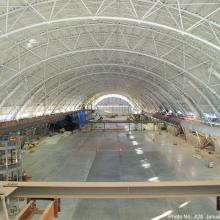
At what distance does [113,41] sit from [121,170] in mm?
15455

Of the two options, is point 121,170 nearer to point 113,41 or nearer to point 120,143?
point 113,41

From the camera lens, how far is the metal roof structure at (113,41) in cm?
2041

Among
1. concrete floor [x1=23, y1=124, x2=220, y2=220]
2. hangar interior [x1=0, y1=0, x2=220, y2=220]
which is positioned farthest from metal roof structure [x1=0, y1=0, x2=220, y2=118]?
concrete floor [x1=23, y1=124, x2=220, y2=220]

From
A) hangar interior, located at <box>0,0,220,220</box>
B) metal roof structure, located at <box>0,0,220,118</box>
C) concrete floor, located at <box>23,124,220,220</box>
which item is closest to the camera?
hangar interior, located at <box>0,0,220,220</box>

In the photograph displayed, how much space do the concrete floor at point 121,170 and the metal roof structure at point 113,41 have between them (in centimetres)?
858

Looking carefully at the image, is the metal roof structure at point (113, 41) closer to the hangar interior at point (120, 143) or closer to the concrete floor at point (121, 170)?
the hangar interior at point (120, 143)

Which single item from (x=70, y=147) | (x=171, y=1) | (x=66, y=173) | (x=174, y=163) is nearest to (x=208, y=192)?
(x=171, y=1)

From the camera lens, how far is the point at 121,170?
24.2m

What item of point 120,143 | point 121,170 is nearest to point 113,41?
point 120,143

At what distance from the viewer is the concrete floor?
48.7ft

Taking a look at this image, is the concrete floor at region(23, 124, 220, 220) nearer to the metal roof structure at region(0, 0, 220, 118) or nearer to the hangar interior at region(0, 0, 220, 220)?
the hangar interior at region(0, 0, 220, 220)

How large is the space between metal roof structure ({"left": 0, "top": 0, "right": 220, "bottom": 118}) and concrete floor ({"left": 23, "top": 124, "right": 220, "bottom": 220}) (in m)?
8.58

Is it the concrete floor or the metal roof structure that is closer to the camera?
the concrete floor

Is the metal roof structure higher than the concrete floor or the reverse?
higher
